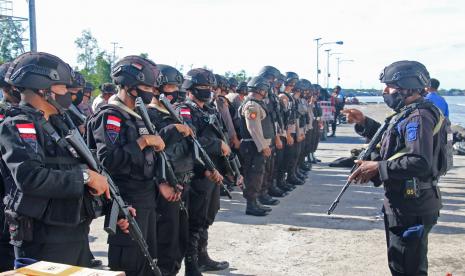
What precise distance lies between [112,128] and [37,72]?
0.81 m

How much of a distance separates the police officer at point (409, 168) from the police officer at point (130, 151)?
1761 millimetres

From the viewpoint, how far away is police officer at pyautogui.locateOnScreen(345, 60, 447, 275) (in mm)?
3863

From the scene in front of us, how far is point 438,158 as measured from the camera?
4102mm

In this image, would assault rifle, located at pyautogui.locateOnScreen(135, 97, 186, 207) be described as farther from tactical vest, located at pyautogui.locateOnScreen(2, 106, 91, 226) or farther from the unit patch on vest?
the unit patch on vest

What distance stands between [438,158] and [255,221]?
12.7 ft

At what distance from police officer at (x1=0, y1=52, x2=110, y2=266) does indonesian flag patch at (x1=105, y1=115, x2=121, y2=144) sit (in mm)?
502

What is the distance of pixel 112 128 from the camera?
380cm

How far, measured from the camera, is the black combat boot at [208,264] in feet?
18.1

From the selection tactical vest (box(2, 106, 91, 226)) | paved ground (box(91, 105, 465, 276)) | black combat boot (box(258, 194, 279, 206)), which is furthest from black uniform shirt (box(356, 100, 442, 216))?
black combat boot (box(258, 194, 279, 206))

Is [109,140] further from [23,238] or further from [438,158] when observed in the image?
[438,158]

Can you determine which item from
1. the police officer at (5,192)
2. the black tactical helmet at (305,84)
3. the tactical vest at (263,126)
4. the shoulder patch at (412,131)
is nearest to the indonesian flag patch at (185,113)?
the police officer at (5,192)

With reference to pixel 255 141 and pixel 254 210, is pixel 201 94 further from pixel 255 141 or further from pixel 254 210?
pixel 254 210

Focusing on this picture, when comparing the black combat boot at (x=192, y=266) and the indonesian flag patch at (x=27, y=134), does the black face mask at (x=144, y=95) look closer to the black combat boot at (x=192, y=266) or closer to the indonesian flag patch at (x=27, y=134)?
the indonesian flag patch at (x=27, y=134)

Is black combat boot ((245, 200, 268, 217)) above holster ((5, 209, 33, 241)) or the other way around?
the other way around
